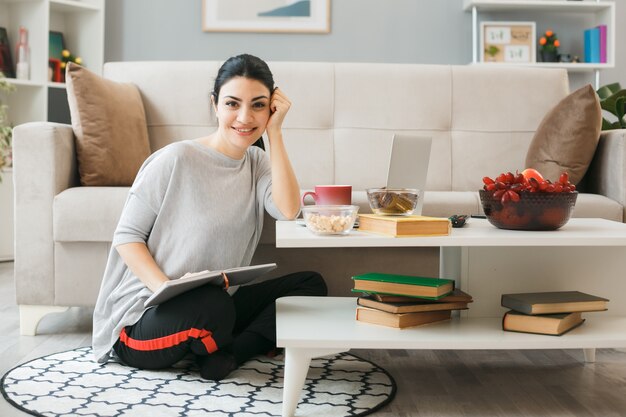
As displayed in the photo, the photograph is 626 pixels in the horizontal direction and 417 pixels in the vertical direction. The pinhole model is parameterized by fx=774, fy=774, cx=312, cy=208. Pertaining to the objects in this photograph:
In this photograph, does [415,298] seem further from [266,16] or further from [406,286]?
[266,16]

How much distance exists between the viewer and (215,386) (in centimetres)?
188

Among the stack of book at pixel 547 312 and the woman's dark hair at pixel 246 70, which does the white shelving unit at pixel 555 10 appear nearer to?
the woman's dark hair at pixel 246 70

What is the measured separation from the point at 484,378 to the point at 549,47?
3270 mm

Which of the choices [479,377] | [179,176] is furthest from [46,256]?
[479,377]

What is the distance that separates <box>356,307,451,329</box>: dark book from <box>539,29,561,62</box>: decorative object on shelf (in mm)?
3373

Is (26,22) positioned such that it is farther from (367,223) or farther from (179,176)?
(367,223)

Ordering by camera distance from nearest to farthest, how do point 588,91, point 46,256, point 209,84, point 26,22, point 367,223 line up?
point 367,223
point 46,256
point 588,91
point 209,84
point 26,22

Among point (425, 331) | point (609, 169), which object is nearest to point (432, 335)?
point (425, 331)

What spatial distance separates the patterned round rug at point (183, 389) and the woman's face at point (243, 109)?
61 centimetres

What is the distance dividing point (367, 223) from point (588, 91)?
134 centimetres

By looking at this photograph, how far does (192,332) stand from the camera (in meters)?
1.88

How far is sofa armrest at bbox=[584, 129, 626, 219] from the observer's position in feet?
8.57

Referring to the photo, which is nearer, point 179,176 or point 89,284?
point 179,176

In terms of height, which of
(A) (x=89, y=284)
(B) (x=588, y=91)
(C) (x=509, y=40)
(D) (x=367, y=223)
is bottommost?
(A) (x=89, y=284)
